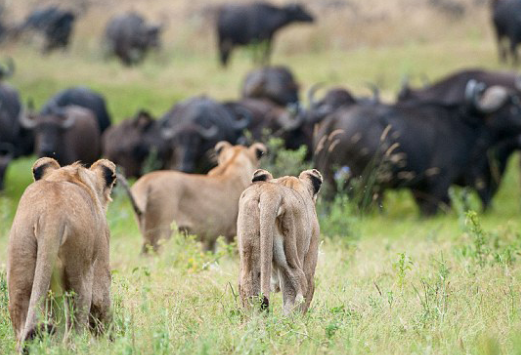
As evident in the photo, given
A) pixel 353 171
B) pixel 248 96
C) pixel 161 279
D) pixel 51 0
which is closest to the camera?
Answer: pixel 161 279

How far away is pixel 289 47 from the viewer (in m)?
34.0

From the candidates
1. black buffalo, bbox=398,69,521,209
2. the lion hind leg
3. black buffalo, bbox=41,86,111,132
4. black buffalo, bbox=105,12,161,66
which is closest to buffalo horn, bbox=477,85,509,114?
black buffalo, bbox=398,69,521,209

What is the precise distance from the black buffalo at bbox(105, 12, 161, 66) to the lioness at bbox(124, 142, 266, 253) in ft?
74.5

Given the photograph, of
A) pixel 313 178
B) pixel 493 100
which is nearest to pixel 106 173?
pixel 313 178

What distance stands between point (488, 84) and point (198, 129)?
573 centimetres

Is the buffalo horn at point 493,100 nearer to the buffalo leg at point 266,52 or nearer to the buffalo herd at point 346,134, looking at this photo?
the buffalo herd at point 346,134

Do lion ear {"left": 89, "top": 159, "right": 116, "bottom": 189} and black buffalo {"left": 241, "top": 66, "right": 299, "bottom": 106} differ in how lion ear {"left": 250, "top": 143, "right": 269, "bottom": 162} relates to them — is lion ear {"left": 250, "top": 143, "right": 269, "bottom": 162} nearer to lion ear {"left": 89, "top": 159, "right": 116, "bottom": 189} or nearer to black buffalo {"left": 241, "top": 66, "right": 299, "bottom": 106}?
lion ear {"left": 89, "top": 159, "right": 116, "bottom": 189}

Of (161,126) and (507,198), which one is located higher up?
(161,126)

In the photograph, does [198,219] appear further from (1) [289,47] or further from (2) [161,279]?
(1) [289,47]

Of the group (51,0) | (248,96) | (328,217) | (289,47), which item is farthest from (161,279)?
(51,0)

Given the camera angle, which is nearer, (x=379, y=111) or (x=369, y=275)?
(x=369, y=275)

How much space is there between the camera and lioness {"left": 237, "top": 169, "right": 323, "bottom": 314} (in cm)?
557

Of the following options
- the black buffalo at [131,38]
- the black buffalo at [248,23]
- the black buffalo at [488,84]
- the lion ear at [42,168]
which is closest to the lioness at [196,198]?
the lion ear at [42,168]

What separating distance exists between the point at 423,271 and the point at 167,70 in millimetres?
22300
